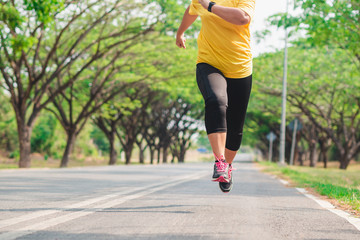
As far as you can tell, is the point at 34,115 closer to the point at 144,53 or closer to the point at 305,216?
the point at 144,53

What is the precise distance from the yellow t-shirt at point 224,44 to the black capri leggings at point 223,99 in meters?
0.07

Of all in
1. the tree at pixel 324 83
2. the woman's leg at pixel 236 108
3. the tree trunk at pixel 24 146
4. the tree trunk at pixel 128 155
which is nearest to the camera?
the woman's leg at pixel 236 108

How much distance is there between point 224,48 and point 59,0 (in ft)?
24.7

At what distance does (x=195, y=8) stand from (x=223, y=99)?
919 millimetres

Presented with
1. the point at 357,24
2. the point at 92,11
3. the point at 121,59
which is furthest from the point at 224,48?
the point at 121,59

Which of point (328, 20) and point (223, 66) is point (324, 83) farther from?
point (223, 66)

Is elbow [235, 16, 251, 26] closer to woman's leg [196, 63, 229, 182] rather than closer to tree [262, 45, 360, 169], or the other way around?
woman's leg [196, 63, 229, 182]

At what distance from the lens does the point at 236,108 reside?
4.29 m

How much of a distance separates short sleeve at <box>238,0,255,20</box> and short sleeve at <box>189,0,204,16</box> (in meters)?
0.42

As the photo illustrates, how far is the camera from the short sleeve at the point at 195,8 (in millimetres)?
4012

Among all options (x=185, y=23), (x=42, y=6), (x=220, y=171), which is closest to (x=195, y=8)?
(x=185, y=23)

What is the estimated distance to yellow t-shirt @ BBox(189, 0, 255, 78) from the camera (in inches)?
156

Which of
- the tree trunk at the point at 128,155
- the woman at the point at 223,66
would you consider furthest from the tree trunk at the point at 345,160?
the woman at the point at 223,66

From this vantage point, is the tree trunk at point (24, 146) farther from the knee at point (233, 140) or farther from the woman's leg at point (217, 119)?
the woman's leg at point (217, 119)
